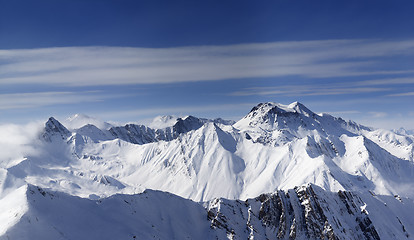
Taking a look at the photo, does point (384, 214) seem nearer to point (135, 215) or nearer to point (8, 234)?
point (135, 215)

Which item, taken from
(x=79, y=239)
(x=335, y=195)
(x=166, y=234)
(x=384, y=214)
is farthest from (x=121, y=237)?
(x=384, y=214)

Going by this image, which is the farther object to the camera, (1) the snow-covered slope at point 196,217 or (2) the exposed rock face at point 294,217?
(2) the exposed rock face at point 294,217

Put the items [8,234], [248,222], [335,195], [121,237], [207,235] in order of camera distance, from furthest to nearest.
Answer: [335,195] → [248,222] → [207,235] → [121,237] → [8,234]

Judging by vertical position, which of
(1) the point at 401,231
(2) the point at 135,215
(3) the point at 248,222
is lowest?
(1) the point at 401,231

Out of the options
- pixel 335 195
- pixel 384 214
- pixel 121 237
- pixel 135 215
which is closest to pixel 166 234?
pixel 135 215

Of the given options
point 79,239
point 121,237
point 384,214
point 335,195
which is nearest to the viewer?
point 79,239

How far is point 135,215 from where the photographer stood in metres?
111

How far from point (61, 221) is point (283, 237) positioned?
85812mm

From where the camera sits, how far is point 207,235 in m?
122

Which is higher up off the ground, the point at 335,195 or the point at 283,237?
the point at 335,195

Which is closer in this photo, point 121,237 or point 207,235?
point 121,237

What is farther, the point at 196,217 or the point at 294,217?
the point at 294,217

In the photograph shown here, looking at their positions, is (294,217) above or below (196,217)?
below

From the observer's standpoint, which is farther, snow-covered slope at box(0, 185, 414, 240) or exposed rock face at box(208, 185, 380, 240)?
exposed rock face at box(208, 185, 380, 240)
